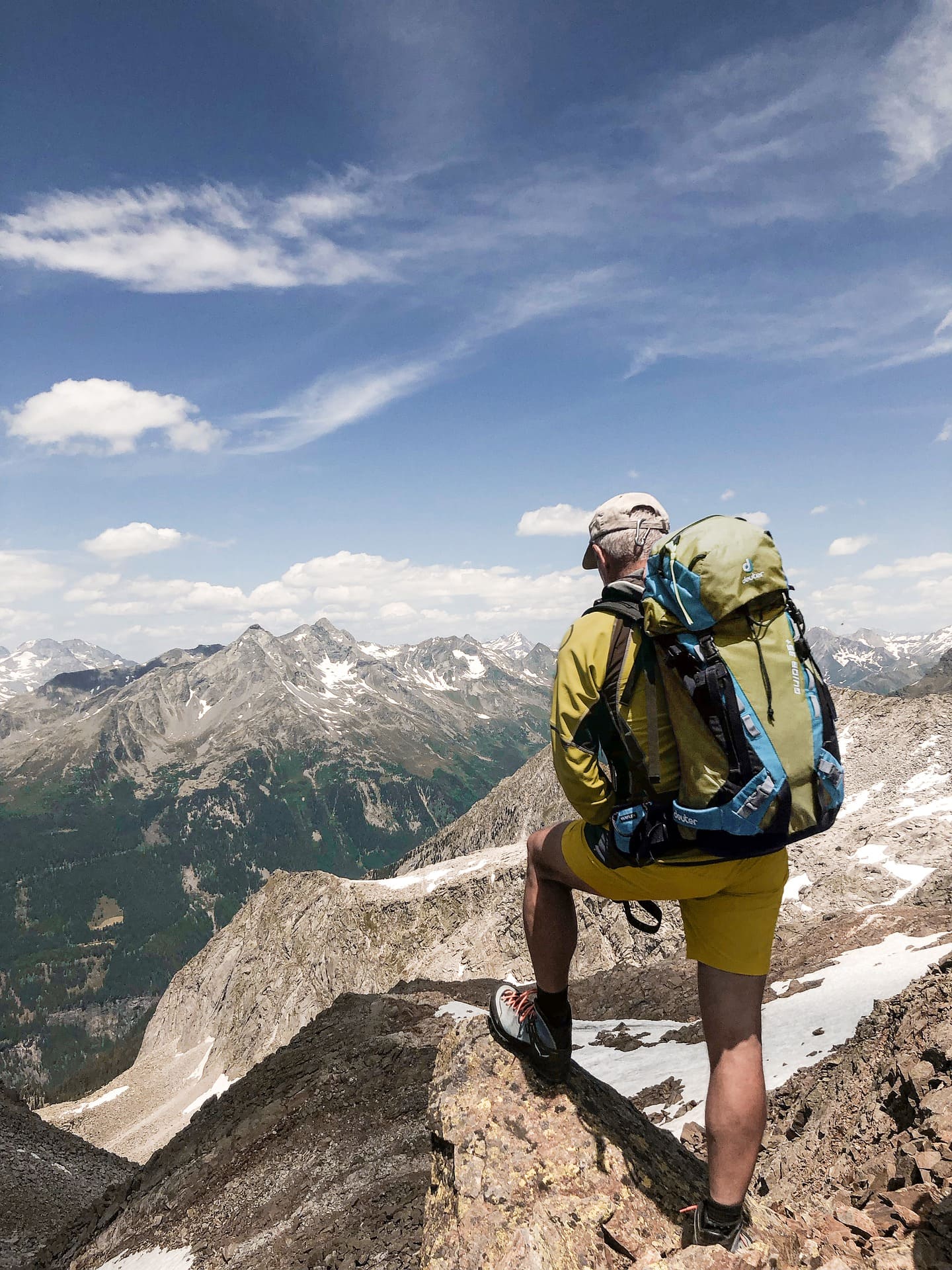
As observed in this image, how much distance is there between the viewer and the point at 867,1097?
329 inches

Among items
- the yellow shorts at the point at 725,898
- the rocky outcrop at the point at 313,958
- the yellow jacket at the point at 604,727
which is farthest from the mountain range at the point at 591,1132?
the rocky outcrop at the point at 313,958

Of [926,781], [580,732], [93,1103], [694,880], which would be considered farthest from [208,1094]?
[580,732]

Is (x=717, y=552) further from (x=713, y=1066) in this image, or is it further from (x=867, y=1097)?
(x=867, y=1097)

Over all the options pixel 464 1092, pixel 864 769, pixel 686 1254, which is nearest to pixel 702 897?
pixel 686 1254

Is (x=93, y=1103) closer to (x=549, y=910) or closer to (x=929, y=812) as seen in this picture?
(x=929, y=812)

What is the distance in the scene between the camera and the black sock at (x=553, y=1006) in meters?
6.40

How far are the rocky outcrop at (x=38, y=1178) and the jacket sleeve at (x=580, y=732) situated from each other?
893 inches

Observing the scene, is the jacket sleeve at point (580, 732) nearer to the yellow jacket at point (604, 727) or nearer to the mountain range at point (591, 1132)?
the yellow jacket at point (604, 727)

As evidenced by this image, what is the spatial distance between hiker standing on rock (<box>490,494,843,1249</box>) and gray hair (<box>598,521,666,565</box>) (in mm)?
16

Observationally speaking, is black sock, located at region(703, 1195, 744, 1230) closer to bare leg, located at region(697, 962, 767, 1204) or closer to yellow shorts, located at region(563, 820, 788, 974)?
bare leg, located at region(697, 962, 767, 1204)

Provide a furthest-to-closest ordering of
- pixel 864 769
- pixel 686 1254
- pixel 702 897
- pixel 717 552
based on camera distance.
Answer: pixel 864 769, pixel 702 897, pixel 686 1254, pixel 717 552

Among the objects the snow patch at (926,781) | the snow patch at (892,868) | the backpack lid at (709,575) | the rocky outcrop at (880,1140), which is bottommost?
the snow patch at (892,868)

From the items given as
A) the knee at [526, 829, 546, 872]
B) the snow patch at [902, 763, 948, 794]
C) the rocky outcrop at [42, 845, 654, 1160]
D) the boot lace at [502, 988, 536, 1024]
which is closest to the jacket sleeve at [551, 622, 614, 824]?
the knee at [526, 829, 546, 872]

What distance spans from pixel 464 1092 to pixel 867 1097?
18.2 ft
